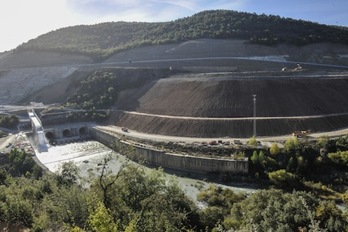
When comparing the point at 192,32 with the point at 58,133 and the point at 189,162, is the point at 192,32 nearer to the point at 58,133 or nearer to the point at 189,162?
the point at 58,133

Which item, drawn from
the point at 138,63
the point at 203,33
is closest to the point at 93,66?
the point at 138,63

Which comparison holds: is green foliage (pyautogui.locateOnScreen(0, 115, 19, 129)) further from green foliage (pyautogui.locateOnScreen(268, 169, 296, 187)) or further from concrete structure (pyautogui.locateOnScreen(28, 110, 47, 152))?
green foliage (pyautogui.locateOnScreen(268, 169, 296, 187))

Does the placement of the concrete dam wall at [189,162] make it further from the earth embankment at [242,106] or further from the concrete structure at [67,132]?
the concrete structure at [67,132]

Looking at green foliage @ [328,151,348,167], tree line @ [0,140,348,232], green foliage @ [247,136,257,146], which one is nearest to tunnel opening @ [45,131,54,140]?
green foliage @ [247,136,257,146]

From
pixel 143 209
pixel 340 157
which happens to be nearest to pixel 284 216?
pixel 143 209

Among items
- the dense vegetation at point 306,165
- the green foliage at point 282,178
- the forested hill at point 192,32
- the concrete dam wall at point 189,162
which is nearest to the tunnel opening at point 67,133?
the concrete dam wall at point 189,162

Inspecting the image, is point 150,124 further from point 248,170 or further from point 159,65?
point 159,65

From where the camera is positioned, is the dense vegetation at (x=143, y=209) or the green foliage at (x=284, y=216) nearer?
the dense vegetation at (x=143, y=209)

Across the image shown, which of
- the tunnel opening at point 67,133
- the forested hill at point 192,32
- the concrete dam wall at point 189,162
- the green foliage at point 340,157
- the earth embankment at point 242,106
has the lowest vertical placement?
the tunnel opening at point 67,133

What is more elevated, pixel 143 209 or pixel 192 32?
pixel 192 32
